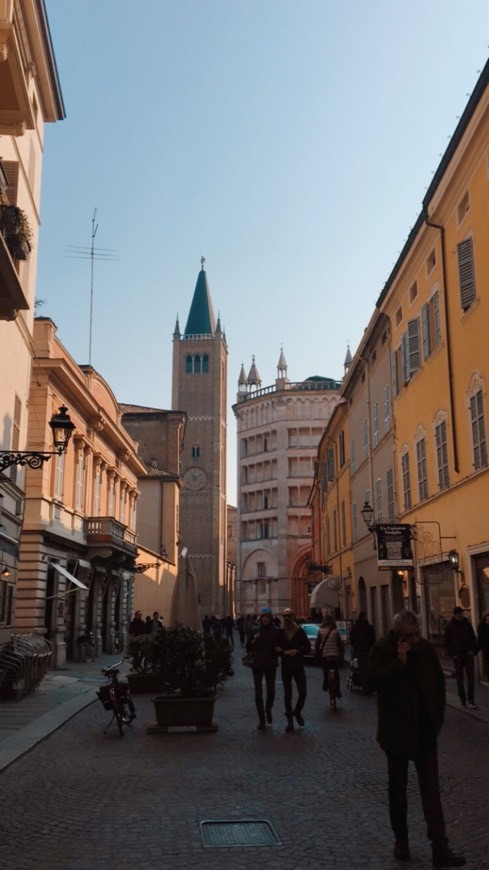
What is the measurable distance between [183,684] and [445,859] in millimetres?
7181

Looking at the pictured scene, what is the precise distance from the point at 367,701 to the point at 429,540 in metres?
6.72

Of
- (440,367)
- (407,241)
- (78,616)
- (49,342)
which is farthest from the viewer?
(78,616)

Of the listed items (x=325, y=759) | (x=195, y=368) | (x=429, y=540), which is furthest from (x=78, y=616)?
(x=195, y=368)

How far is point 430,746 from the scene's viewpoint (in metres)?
5.77

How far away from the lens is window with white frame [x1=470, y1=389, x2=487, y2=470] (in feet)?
57.0

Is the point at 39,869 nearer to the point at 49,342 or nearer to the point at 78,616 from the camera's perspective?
the point at 49,342

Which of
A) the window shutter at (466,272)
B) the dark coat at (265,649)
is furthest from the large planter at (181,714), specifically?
the window shutter at (466,272)

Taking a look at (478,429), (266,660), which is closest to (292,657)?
(266,660)

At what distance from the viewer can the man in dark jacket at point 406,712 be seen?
5727mm

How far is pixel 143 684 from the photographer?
1809cm

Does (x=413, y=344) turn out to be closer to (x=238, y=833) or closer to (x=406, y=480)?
(x=406, y=480)

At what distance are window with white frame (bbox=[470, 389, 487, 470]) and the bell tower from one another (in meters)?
78.2

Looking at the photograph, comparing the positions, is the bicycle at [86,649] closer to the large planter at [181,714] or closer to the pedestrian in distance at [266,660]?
the pedestrian in distance at [266,660]

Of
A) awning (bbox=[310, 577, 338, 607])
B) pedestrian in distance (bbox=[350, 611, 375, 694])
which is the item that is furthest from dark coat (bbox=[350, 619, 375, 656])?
awning (bbox=[310, 577, 338, 607])
